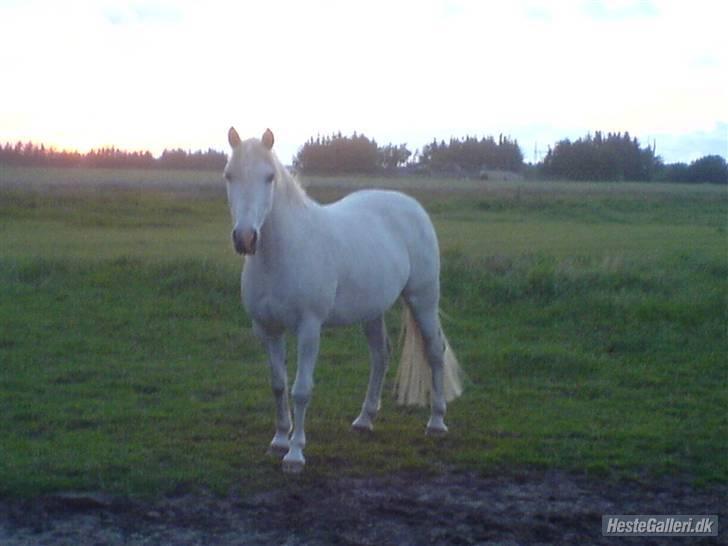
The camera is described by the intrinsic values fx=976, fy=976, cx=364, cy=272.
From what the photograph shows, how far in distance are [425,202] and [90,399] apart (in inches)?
1340

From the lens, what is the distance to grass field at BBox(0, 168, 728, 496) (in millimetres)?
6047

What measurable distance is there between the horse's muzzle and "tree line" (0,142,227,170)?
5199 centimetres

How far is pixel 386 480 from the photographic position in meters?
5.74

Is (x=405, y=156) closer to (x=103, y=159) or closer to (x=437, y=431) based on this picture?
(x=103, y=159)

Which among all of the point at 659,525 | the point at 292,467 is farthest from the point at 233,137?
the point at 659,525

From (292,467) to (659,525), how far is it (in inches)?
83.2

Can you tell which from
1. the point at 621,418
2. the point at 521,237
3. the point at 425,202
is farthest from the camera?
the point at 425,202

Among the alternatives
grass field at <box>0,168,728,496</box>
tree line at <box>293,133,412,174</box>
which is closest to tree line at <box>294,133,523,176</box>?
tree line at <box>293,133,412,174</box>

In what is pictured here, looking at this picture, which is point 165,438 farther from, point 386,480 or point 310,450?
point 386,480

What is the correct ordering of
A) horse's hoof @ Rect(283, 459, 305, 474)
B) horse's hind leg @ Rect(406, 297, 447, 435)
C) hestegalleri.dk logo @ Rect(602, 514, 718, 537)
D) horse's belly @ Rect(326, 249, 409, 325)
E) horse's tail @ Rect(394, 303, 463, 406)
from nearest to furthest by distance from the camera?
hestegalleri.dk logo @ Rect(602, 514, 718, 537)
horse's hoof @ Rect(283, 459, 305, 474)
horse's belly @ Rect(326, 249, 409, 325)
horse's hind leg @ Rect(406, 297, 447, 435)
horse's tail @ Rect(394, 303, 463, 406)

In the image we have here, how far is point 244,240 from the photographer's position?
525cm

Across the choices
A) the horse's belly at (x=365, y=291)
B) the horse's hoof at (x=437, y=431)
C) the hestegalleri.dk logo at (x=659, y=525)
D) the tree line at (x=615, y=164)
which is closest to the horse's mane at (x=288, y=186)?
the horse's belly at (x=365, y=291)

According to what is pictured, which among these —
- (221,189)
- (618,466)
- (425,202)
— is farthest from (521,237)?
Result: (618,466)

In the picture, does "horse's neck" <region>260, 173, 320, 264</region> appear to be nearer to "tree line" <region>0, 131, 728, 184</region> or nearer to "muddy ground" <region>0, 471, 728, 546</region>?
"muddy ground" <region>0, 471, 728, 546</region>
